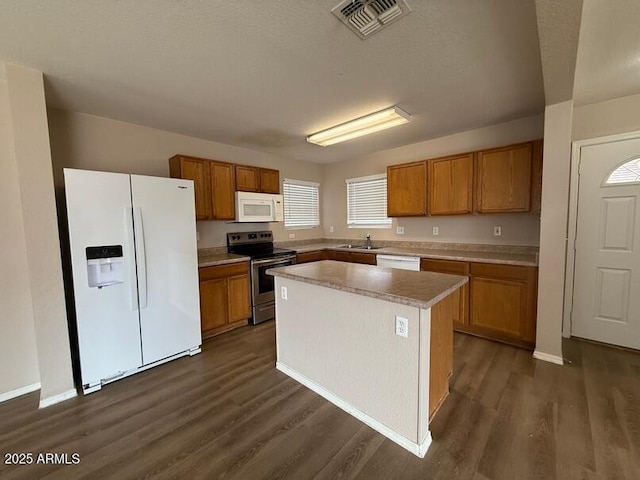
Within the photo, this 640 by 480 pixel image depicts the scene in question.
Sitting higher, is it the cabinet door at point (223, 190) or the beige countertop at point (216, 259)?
the cabinet door at point (223, 190)

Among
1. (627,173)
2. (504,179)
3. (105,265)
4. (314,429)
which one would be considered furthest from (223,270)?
(627,173)

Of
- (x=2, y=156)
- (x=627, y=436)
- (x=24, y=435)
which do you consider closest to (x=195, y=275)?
(x=24, y=435)

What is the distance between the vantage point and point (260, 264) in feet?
12.0

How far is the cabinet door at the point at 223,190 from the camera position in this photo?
3.52 metres

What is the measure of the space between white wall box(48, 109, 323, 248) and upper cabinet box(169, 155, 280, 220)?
9.2 inches

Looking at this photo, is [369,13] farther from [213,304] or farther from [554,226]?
[213,304]

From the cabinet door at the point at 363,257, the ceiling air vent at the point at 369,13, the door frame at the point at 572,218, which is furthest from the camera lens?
the cabinet door at the point at 363,257

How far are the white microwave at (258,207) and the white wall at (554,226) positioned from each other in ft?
10.5

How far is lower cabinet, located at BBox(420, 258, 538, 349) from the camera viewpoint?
9.01 feet

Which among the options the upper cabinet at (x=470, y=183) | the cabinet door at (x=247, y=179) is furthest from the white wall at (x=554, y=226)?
the cabinet door at (x=247, y=179)

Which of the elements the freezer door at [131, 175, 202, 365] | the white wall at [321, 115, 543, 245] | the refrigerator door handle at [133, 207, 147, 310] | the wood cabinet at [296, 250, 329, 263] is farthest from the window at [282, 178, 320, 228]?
the refrigerator door handle at [133, 207, 147, 310]

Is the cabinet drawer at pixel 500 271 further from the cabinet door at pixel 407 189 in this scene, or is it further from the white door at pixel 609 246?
the cabinet door at pixel 407 189

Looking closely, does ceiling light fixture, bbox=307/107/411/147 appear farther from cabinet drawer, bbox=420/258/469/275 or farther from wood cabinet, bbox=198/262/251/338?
wood cabinet, bbox=198/262/251/338

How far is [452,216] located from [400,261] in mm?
1020
